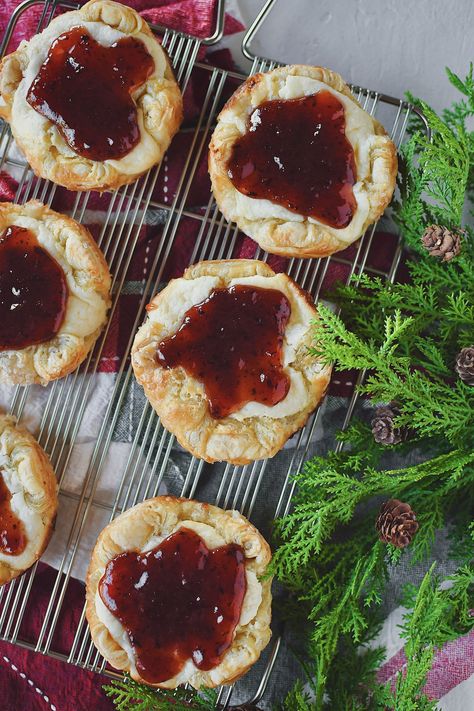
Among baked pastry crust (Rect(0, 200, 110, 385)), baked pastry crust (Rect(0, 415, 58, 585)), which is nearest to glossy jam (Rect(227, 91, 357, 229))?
baked pastry crust (Rect(0, 200, 110, 385))

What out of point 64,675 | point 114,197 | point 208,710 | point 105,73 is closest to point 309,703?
point 208,710

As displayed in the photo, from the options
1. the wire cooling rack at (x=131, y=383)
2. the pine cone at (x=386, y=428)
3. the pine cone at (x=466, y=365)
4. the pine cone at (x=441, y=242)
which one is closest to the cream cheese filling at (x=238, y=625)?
the wire cooling rack at (x=131, y=383)

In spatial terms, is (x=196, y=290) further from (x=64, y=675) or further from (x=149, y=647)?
(x=64, y=675)

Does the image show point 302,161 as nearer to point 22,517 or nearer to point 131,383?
point 131,383

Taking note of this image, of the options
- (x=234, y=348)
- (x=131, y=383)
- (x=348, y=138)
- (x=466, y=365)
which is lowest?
(x=131, y=383)

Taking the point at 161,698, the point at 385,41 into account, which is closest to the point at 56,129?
the point at 385,41

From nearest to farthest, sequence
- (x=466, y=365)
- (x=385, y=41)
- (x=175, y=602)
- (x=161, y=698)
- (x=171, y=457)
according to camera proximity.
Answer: (x=466, y=365)
(x=175, y=602)
(x=161, y=698)
(x=171, y=457)
(x=385, y=41)

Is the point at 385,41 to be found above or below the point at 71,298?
above
